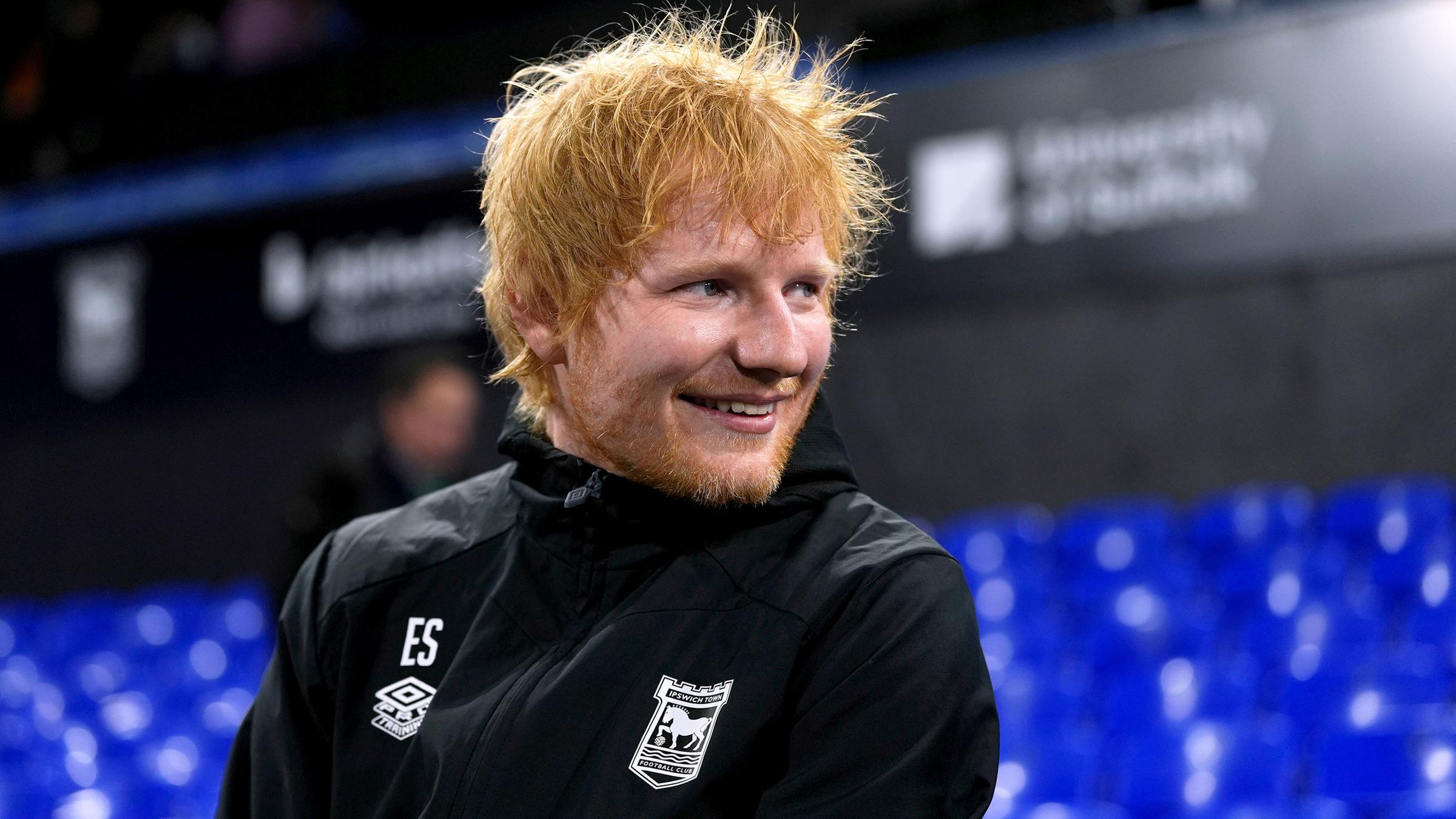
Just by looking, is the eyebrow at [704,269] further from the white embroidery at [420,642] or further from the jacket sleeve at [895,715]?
the white embroidery at [420,642]

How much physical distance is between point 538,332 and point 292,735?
1.31ft

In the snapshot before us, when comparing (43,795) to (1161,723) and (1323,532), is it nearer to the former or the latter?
(1161,723)

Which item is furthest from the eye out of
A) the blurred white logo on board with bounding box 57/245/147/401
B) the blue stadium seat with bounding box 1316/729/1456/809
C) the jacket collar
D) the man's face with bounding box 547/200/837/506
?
the blurred white logo on board with bounding box 57/245/147/401

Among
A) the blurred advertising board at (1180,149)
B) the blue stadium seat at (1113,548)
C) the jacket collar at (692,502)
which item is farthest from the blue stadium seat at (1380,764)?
the blurred advertising board at (1180,149)

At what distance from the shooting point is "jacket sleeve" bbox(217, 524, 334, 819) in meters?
1.19

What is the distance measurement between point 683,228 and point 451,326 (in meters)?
5.67

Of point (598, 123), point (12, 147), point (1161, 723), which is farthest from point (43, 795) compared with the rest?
point (12, 147)

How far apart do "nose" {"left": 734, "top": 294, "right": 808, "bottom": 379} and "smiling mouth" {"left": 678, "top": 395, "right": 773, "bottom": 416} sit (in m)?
0.03

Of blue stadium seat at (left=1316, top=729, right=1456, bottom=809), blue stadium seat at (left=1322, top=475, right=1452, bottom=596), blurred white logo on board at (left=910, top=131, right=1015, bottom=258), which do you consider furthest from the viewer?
blurred white logo on board at (left=910, top=131, right=1015, bottom=258)

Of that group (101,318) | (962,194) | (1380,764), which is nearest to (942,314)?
(962,194)

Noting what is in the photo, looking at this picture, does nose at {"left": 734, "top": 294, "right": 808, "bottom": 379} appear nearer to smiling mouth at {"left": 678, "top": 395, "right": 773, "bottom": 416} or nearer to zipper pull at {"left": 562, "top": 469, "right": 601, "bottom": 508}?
smiling mouth at {"left": 678, "top": 395, "right": 773, "bottom": 416}

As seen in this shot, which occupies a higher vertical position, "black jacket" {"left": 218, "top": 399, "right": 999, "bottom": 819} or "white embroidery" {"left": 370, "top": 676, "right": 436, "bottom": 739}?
"black jacket" {"left": 218, "top": 399, "right": 999, "bottom": 819}

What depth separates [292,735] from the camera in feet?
3.94

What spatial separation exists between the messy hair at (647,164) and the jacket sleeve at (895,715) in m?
0.29
